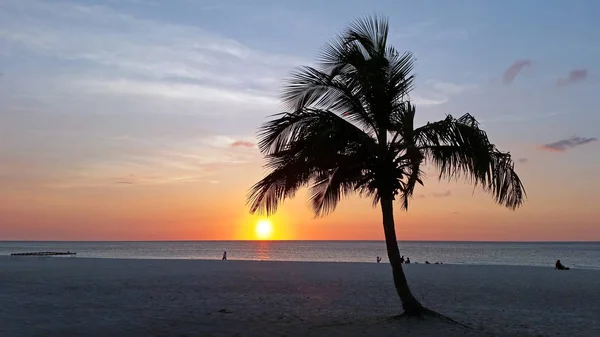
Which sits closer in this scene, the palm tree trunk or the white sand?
the white sand

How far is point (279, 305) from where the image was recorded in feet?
54.6

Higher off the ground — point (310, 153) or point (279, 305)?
point (310, 153)

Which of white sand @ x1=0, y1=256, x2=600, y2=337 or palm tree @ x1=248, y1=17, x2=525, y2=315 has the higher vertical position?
palm tree @ x1=248, y1=17, x2=525, y2=315

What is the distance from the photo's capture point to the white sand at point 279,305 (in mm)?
12500

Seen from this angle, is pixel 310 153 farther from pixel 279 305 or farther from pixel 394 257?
pixel 279 305

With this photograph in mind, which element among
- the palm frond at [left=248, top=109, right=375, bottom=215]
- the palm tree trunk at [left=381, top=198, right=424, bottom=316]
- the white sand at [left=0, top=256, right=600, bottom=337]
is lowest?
the white sand at [left=0, top=256, right=600, bottom=337]

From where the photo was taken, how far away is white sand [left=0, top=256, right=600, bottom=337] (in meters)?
12.5

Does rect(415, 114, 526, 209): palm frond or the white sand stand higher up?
rect(415, 114, 526, 209): palm frond

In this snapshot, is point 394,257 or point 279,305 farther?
point 279,305

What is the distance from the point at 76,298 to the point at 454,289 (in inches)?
552

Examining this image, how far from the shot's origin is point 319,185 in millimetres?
14180

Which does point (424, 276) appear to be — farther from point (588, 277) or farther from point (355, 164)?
point (355, 164)

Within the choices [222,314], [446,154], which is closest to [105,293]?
[222,314]

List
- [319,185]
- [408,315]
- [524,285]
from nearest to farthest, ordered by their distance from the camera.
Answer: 1. [408,315]
2. [319,185]
3. [524,285]
